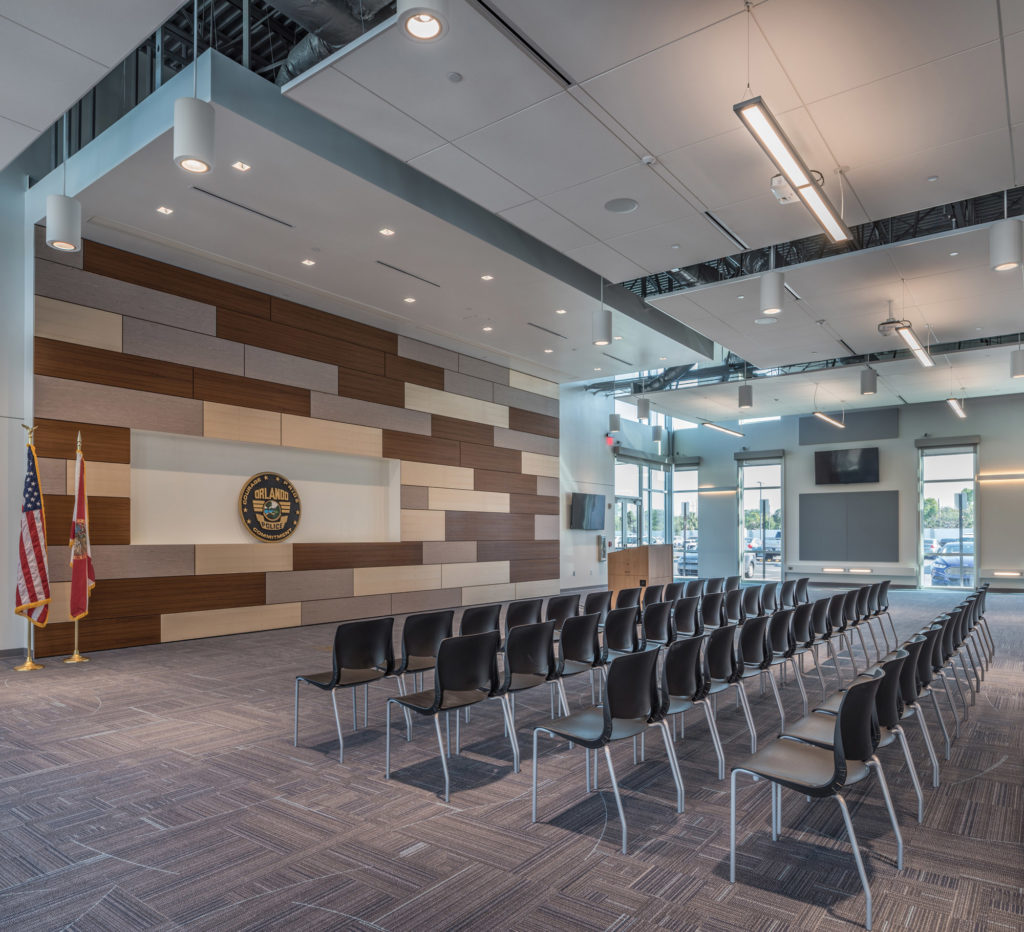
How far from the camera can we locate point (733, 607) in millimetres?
7473

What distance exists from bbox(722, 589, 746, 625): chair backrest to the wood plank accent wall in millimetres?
5798

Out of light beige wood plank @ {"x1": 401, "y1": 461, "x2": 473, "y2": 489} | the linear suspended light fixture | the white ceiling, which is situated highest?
the white ceiling

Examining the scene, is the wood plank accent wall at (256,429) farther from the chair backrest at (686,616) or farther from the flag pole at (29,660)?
the chair backrest at (686,616)

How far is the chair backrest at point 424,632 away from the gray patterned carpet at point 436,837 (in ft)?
1.81

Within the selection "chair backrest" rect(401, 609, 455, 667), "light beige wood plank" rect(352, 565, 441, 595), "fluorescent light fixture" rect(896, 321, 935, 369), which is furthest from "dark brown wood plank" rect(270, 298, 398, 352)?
"fluorescent light fixture" rect(896, 321, 935, 369)

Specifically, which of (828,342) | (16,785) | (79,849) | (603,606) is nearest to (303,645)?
(603,606)

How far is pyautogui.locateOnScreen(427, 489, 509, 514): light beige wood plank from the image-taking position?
12273 millimetres

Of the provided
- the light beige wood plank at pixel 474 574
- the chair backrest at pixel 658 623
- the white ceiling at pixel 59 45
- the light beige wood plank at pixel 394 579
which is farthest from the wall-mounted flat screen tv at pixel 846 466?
the white ceiling at pixel 59 45

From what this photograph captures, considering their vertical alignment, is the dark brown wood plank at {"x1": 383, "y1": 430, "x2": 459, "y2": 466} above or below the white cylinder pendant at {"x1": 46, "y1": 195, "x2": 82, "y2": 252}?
below

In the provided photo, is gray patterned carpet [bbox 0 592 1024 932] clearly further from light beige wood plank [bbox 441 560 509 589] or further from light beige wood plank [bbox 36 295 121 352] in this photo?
light beige wood plank [bbox 441 560 509 589]

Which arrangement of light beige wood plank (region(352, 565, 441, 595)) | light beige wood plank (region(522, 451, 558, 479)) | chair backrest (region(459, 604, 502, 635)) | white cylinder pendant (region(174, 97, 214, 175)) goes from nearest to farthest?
white cylinder pendant (region(174, 97, 214, 175)), chair backrest (region(459, 604, 502, 635)), light beige wood plank (region(352, 565, 441, 595)), light beige wood plank (region(522, 451, 558, 479))

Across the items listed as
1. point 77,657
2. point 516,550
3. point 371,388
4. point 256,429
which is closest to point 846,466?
point 516,550

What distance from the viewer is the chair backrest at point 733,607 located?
24.3 ft

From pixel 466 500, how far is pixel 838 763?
10.4 meters
